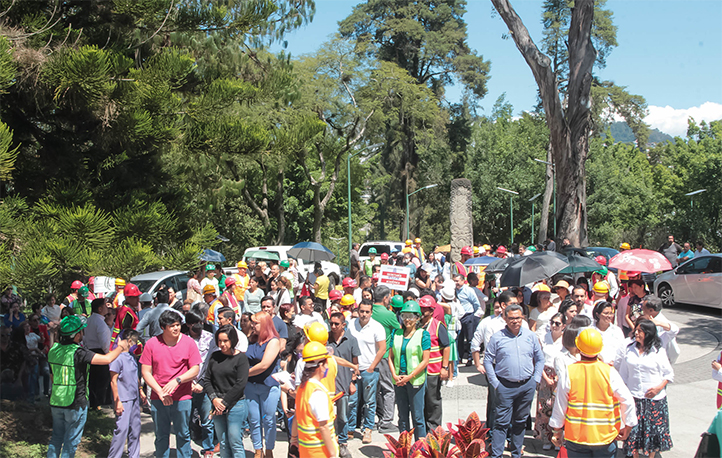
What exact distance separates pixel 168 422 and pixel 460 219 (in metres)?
15.1

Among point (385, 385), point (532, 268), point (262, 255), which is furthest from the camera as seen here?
point (262, 255)

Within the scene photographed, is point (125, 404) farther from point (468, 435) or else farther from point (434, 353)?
point (468, 435)

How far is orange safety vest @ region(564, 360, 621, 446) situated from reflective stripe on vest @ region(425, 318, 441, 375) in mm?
1900

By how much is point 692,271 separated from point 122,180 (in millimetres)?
13143

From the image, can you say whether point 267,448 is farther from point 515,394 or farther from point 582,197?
point 582,197

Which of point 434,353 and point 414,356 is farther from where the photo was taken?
point 434,353

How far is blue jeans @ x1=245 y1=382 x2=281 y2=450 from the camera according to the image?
594cm

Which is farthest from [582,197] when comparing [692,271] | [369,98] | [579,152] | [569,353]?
[369,98]

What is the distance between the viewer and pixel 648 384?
5660 mm

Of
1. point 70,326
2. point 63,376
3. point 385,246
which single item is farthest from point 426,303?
point 385,246

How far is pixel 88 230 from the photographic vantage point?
6.77 metres

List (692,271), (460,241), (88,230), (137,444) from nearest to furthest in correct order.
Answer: (137,444)
(88,230)
(692,271)
(460,241)

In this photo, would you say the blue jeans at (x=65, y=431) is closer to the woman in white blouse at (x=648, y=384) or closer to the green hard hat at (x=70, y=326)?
the green hard hat at (x=70, y=326)

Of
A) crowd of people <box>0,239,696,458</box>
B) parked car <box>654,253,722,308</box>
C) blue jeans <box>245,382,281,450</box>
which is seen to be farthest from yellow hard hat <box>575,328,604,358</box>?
parked car <box>654,253,722,308</box>
